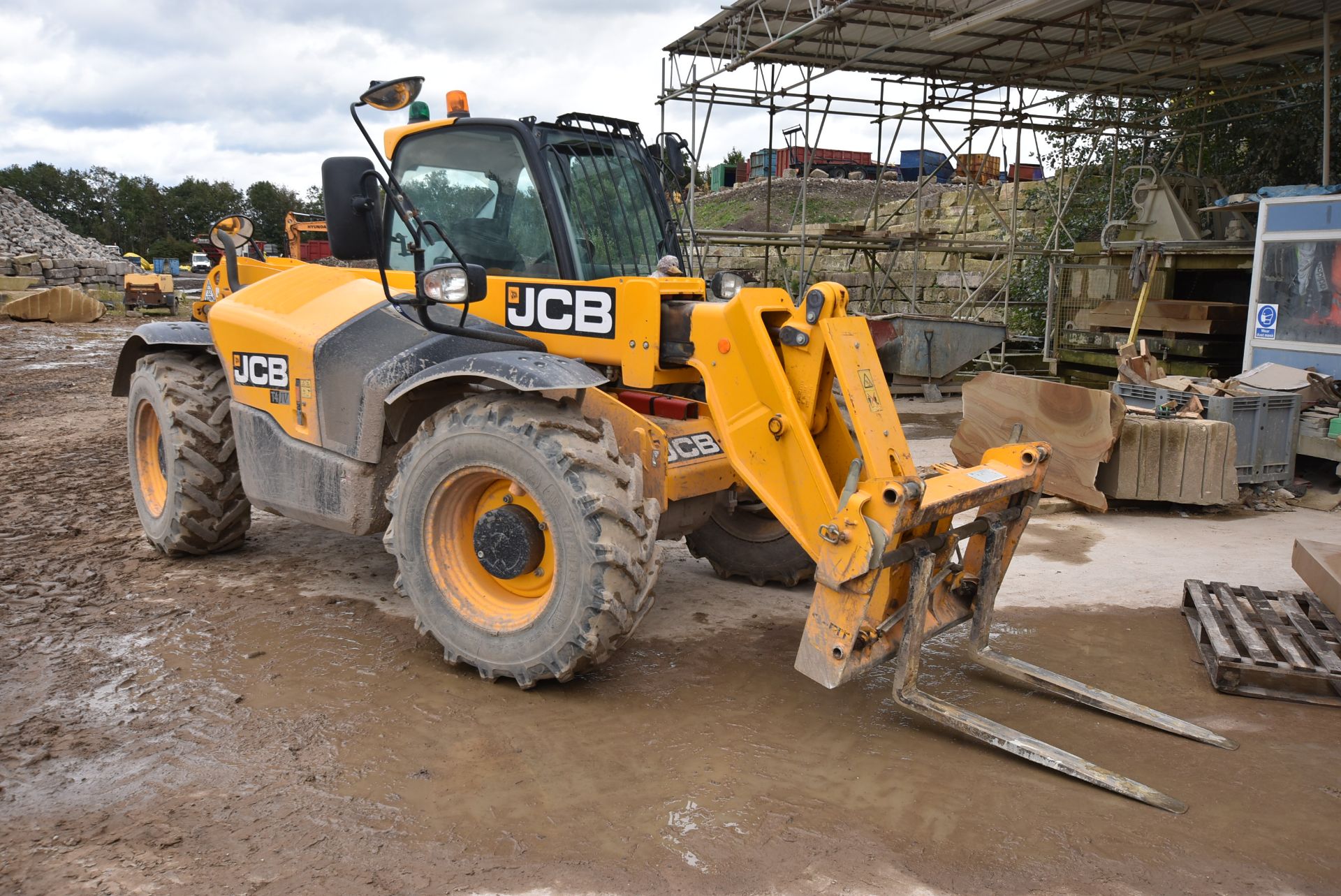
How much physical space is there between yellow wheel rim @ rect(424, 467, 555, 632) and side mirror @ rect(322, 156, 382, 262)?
1110 mm

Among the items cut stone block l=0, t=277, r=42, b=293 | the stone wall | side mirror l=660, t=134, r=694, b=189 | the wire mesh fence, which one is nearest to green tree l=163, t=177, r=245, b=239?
cut stone block l=0, t=277, r=42, b=293

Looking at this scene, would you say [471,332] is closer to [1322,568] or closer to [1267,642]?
[1267,642]

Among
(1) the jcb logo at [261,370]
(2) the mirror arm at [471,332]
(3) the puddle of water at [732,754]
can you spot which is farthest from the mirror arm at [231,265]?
(2) the mirror arm at [471,332]

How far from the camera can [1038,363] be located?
15750 millimetres

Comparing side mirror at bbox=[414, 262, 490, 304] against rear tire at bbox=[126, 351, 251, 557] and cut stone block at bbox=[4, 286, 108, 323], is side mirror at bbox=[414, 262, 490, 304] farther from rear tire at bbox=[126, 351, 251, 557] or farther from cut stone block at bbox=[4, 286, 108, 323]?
cut stone block at bbox=[4, 286, 108, 323]

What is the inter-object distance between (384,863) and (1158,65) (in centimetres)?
1519

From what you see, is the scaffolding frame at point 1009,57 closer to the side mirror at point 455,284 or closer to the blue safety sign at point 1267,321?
the blue safety sign at point 1267,321

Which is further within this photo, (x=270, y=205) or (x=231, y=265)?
(x=270, y=205)

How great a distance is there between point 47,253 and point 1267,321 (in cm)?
3327

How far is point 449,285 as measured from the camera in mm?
4238

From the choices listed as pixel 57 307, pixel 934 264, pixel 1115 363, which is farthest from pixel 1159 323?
pixel 57 307

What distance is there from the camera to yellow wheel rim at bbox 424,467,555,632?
427 centimetres

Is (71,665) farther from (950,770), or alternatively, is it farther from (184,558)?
(950,770)

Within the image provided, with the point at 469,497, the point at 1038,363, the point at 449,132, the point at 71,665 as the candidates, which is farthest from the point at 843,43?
the point at 71,665
